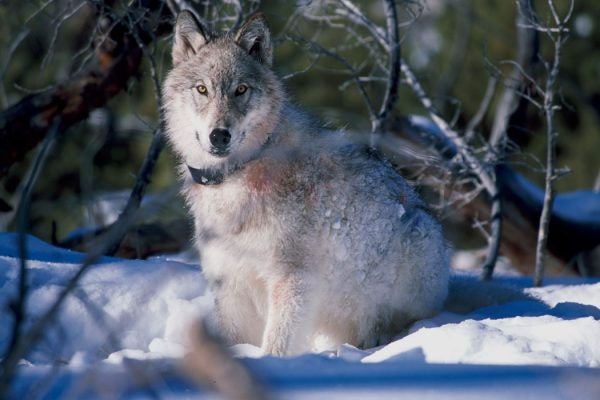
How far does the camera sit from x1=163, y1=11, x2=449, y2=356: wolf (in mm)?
4996

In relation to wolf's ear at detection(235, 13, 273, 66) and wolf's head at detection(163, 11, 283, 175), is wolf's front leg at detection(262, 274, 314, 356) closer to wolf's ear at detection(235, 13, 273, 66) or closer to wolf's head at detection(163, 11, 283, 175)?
wolf's head at detection(163, 11, 283, 175)

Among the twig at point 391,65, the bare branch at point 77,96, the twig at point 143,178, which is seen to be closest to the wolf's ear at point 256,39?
the twig at point 391,65

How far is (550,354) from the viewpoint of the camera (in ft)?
13.0


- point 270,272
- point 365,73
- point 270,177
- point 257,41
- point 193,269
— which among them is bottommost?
point 365,73

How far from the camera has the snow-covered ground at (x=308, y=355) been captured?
2.99 m

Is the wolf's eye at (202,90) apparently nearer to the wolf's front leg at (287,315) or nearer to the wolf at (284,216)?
the wolf at (284,216)

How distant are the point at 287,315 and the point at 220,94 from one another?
145 centimetres

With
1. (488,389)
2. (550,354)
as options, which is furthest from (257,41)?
(488,389)

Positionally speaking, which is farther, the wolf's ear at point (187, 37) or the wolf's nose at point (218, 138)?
the wolf's ear at point (187, 37)

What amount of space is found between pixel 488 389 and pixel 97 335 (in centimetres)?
299

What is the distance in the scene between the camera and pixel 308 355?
12.9 feet

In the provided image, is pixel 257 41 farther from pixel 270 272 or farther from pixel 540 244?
pixel 540 244

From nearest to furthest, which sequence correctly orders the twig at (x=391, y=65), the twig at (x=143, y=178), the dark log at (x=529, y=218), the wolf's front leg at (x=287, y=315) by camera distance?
the wolf's front leg at (x=287, y=315)
the twig at (x=391, y=65)
the twig at (x=143, y=178)
the dark log at (x=529, y=218)

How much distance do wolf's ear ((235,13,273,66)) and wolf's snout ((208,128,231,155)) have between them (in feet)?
2.52
